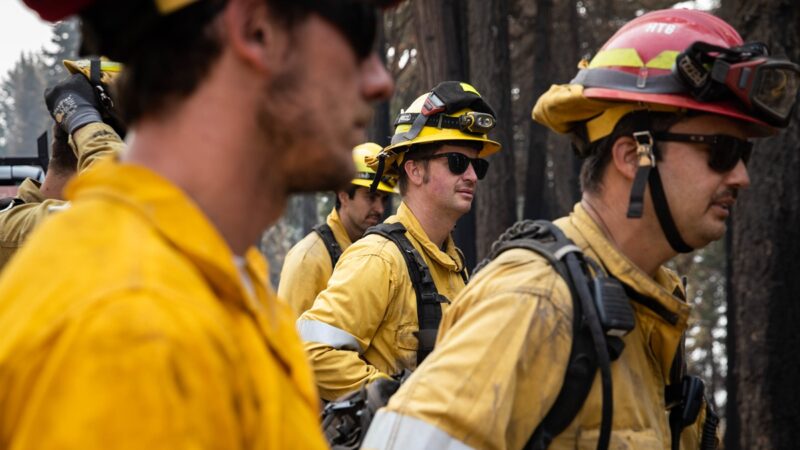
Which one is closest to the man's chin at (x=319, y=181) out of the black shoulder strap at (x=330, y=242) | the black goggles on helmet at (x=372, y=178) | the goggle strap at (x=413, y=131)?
the goggle strap at (x=413, y=131)

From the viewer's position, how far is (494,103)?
12.3 m

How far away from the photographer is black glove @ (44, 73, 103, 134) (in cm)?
463

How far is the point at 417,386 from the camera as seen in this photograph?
9.53 ft

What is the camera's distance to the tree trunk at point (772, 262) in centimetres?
832

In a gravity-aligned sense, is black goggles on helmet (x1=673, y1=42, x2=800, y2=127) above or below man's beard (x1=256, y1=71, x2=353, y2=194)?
below

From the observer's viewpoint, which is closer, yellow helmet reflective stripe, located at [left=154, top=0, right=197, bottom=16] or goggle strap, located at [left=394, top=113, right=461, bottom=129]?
yellow helmet reflective stripe, located at [left=154, top=0, right=197, bottom=16]

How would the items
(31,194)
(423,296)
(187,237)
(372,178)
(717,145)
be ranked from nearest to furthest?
(187,237), (717,145), (31,194), (423,296), (372,178)

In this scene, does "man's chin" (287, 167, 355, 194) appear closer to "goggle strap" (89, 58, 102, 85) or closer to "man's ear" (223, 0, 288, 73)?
"man's ear" (223, 0, 288, 73)

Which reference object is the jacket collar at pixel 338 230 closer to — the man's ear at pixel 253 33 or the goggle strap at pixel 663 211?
the goggle strap at pixel 663 211

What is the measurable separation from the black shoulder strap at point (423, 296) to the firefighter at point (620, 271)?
203 centimetres

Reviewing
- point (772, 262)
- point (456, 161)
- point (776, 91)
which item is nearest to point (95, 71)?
point (456, 161)

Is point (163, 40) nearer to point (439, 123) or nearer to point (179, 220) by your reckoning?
point (179, 220)

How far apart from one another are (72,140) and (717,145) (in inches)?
106

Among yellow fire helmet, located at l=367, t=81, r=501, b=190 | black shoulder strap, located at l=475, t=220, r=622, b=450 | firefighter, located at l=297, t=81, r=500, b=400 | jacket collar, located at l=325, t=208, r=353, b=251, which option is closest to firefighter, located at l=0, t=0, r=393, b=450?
black shoulder strap, located at l=475, t=220, r=622, b=450
